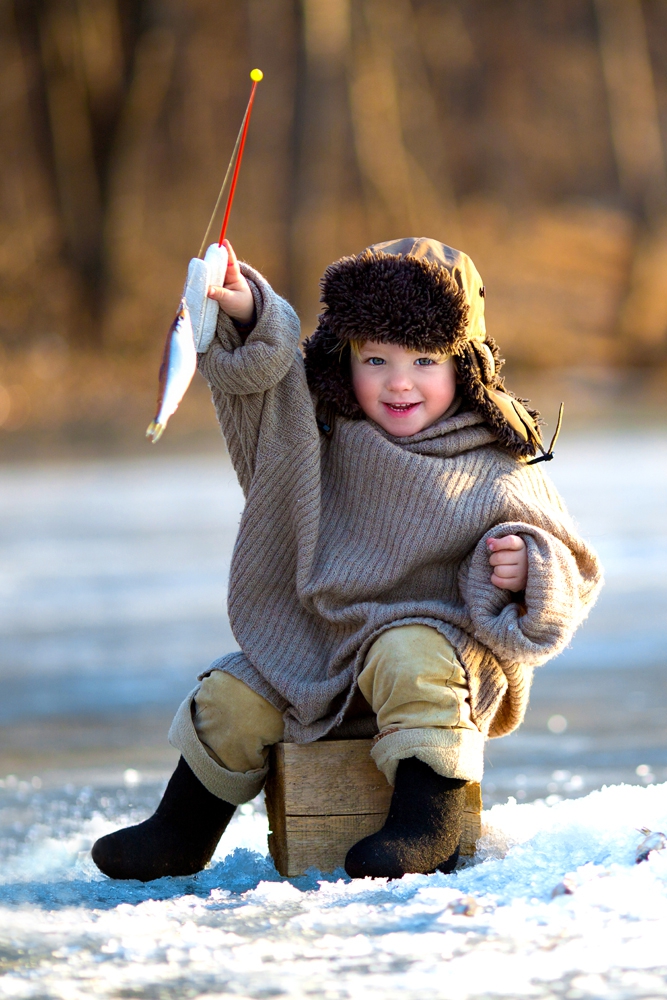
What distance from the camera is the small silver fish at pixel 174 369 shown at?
2086 millimetres

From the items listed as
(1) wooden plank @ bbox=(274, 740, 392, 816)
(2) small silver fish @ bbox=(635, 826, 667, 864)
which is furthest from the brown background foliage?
(2) small silver fish @ bbox=(635, 826, 667, 864)

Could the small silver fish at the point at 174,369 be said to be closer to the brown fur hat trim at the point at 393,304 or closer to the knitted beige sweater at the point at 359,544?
the knitted beige sweater at the point at 359,544

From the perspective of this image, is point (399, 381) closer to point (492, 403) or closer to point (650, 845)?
point (492, 403)

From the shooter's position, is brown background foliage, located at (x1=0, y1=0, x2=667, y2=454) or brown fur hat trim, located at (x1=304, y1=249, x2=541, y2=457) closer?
brown fur hat trim, located at (x1=304, y1=249, x2=541, y2=457)

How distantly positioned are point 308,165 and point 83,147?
9.55ft

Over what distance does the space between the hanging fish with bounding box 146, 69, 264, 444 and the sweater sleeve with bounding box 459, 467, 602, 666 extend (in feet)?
1.82

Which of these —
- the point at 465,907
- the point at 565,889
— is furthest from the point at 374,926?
the point at 565,889

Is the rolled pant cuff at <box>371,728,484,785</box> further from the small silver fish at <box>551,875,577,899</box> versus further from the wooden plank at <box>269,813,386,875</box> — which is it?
the small silver fish at <box>551,875,577,899</box>

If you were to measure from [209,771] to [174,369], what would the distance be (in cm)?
71

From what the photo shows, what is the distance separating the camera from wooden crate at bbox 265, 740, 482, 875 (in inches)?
92.0

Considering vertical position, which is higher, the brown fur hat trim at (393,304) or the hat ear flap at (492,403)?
the brown fur hat trim at (393,304)

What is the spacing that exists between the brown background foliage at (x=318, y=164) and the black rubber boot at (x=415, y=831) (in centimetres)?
1130

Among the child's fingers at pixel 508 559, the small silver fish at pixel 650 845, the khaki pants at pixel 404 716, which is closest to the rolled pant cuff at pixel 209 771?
the khaki pants at pixel 404 716

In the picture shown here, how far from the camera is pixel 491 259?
18.1m
